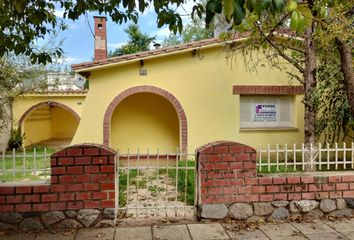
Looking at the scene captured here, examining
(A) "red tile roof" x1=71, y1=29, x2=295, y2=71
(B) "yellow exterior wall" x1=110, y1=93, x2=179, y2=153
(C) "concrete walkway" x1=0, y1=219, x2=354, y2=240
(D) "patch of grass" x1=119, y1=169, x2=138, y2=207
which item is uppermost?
(A) "red tile roof" x1=71, y1=29, x2=295, y2=71

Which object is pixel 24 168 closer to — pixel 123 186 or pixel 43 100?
pixel 123 186

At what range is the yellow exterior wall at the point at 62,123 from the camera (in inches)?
876

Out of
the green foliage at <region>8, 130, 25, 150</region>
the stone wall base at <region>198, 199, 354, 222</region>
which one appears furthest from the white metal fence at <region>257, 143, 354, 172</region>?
the green foliage at <region>8, 130, 25, 150</region>

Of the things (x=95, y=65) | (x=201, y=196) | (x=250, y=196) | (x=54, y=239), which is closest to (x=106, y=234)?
Answer: (x=54, y=239)

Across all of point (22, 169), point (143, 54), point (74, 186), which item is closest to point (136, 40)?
point (143, 54)

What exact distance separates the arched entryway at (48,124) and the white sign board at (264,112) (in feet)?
36.1

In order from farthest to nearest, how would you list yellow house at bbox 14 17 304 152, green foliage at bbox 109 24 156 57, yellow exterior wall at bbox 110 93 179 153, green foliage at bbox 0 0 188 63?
green foliage at bbox 109 24 156 57
yellow exterior wall at bbox 110 93 179 153
yellow house at bbox 14 17 304 152
green foliage at bbox 0 0 188 63

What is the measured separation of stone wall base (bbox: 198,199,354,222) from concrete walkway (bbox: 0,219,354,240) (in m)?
0.18

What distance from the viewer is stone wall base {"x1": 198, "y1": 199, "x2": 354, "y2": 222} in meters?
4.56

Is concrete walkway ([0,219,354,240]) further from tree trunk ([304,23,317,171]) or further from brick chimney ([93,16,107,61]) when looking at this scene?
brick chimney ([93,16,107,61])

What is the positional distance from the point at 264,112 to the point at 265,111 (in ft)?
0.15

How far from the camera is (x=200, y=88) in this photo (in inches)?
399

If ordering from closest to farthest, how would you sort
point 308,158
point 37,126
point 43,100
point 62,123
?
1. point 308,158
2. point 43,100
3. point 37,126
4. point 62,123

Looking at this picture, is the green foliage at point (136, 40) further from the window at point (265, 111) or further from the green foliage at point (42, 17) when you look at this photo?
the green foliage at point (42, 17)
